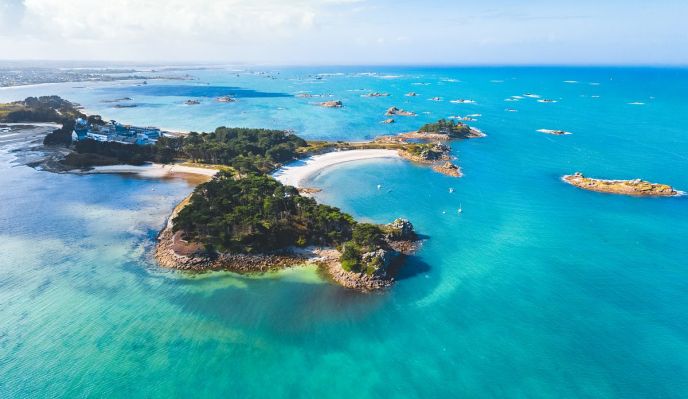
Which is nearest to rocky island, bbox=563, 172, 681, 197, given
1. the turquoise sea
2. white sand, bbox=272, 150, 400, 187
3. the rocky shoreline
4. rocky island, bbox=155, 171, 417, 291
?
the turquoise sea

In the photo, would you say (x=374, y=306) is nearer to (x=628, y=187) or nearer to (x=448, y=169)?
(x=448, y=169)

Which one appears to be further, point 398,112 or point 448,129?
point 398,112

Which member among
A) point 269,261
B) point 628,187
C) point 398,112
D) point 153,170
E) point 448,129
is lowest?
point 269,261

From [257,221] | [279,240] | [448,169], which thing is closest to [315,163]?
[448,169]

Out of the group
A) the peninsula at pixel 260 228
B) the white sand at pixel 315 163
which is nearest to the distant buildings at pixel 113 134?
the peninsula at pixel 260 228

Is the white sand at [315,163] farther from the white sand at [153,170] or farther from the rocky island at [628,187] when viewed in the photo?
the rocky island at [628,187]

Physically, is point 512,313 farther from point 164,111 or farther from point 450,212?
point 164,111

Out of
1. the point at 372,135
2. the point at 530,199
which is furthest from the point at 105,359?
the point at 372,135
